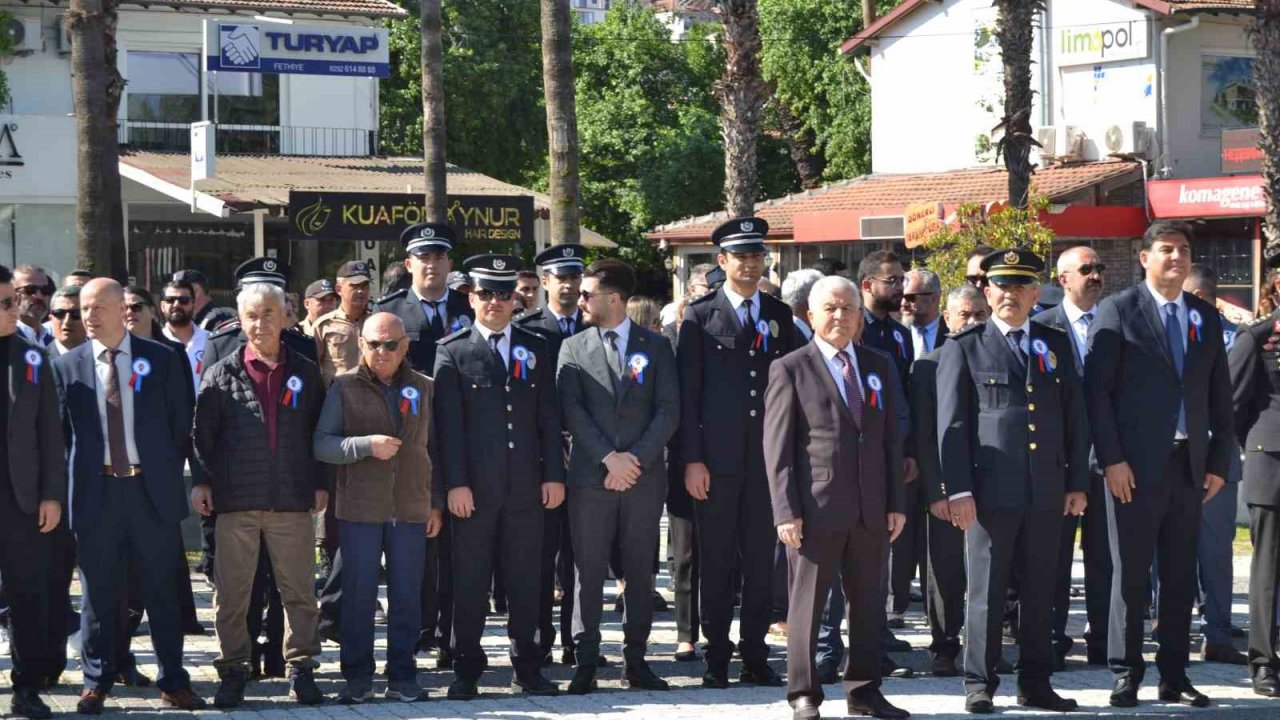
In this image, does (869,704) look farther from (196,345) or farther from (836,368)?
(196,345)

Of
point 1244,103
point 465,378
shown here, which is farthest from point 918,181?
point 465,378

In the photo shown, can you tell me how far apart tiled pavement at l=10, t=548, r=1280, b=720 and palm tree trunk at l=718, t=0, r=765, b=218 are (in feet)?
42.0

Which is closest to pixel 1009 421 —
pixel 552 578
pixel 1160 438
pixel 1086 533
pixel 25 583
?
pixel 1160 438

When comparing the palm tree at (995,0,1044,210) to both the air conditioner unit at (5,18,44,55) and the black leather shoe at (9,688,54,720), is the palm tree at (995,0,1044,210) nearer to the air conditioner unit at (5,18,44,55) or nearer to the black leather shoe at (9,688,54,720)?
the black leather shoe at (9,688,54,720)

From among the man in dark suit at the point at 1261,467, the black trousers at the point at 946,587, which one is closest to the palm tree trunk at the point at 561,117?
the black trousers at the point at 946,587

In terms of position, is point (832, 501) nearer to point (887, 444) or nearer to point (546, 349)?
point (887, 444)

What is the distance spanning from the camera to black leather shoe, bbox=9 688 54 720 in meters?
8.19

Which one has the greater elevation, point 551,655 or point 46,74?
point 46,74

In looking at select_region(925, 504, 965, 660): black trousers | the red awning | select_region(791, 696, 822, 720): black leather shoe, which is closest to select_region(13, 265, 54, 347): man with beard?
select_region(791, 696, 822, 720): black leather shoe

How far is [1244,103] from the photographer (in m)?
34.3

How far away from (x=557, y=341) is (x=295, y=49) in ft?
71.8

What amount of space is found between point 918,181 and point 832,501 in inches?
1216

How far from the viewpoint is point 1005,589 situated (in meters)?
8.43

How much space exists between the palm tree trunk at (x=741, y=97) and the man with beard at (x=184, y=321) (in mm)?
11012
